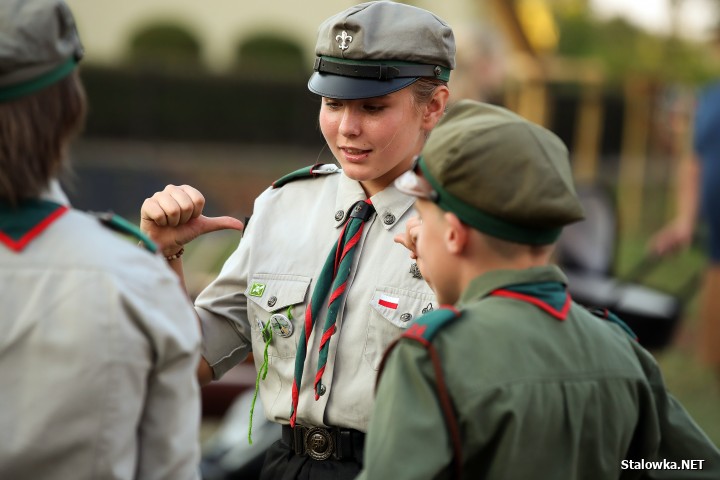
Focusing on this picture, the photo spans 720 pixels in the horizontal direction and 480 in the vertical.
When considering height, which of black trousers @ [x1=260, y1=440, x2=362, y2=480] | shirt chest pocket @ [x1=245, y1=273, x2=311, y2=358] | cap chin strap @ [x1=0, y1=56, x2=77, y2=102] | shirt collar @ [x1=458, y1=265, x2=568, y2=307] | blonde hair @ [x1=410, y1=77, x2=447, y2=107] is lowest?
black trousers @ [x1=260, y1=440, x2=362, y2=480]

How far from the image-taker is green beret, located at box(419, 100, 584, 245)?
2260mm

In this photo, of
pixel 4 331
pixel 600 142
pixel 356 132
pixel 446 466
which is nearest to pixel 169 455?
pixel 4 331

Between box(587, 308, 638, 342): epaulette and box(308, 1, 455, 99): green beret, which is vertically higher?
box(308, 1, 455, 99): green beret

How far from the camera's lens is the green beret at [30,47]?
198 cm

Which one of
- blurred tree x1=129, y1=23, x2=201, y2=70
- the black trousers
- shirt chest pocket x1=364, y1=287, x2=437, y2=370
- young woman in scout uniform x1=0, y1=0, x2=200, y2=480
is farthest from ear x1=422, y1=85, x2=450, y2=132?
blurred tree x1=129, y1=23, x2=201, y2=70

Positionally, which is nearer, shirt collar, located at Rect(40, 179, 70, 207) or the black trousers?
shirt collar, located at Rect(40, 179, 70, 207)

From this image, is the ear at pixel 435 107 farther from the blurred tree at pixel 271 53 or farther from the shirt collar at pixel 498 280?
the blurred tree at pixel 271 53

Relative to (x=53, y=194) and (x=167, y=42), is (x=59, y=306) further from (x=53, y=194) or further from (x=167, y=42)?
(x=167, y=42)

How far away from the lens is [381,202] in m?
2.96

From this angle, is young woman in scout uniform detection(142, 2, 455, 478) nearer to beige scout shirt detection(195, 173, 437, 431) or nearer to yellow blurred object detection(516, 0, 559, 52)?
beige scout shirt detection(195, 173, 437, 431)

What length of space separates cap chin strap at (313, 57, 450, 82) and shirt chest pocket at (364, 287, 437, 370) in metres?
0.53

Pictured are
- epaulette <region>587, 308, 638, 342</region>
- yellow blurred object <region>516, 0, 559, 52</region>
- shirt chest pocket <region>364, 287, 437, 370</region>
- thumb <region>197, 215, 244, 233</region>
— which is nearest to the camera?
epaulette <region>587, 308, 638, 342</region>

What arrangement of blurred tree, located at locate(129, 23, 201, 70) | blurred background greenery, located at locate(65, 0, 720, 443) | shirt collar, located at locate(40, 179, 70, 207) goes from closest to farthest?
shirt collar, located at locate(40, 179, 70, 207), blurred background greenery, located at locate(65, 0, 720, 443), blurred tree, located at locate(129, 23, 201, 70)

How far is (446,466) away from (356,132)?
1.01m
